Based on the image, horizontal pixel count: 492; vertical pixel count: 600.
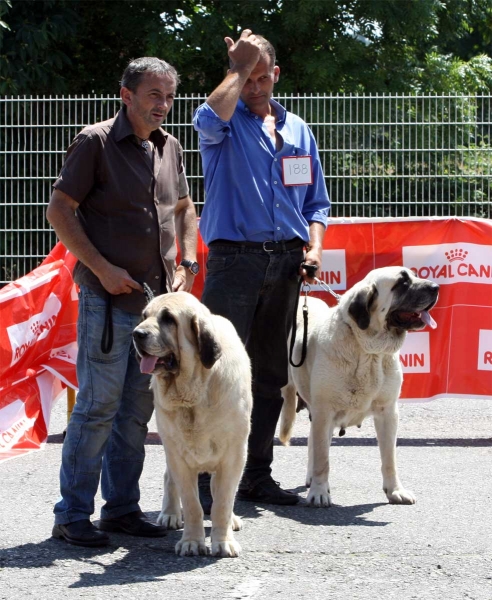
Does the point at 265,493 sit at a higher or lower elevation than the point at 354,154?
lower

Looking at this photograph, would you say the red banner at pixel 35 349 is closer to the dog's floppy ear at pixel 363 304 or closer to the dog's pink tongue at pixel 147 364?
the dog's floppy ear at pixel 363 304

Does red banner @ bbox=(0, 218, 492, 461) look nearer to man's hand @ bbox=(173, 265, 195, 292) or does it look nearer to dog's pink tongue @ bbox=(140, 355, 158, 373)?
man's hand @ bbox=(173, 265, 195, 292)

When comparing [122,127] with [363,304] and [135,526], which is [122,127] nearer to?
[363,304]

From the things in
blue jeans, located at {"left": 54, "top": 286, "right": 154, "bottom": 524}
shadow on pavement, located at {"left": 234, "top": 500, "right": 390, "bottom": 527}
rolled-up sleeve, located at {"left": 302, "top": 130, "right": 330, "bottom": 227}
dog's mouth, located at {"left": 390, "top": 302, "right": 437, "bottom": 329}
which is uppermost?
rolled-up sleeve, located at {"left": 302, "top": 130, "right": 330, "bottom": 227}

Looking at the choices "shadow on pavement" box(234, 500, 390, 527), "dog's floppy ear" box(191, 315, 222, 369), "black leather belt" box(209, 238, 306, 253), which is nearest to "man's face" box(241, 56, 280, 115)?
"black leather belt" box(209, 238, 306, 253)

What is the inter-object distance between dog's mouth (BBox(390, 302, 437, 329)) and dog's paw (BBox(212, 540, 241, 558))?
1.72m

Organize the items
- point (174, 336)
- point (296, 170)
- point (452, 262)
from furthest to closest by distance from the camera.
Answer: point (452, 262)
point (296, 170)
point (174, 336)

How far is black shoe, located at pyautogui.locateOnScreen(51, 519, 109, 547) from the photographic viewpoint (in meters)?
4.63

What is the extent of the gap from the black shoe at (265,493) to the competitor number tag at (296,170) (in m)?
1.70

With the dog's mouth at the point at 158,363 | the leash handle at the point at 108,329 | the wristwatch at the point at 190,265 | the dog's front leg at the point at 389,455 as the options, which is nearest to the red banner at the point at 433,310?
the dog's front leg at the point at 389,455

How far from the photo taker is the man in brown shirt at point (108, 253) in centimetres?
466

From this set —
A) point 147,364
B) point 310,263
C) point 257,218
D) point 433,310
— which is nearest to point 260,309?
point 310,263

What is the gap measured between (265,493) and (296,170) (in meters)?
1.83

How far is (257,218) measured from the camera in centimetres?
551
